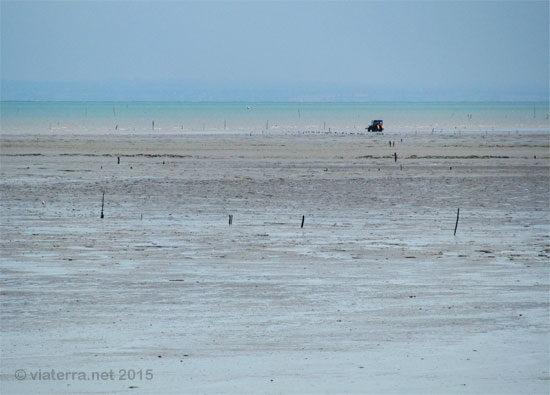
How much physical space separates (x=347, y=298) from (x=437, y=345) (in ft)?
9.02

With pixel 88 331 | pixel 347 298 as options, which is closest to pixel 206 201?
pixel 347 298

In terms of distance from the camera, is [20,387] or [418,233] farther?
[418,233]

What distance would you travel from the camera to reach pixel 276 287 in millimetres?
13961

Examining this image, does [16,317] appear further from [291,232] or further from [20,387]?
[291,232]

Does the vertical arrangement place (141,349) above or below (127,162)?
below

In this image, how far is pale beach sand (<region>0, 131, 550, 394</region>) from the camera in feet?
31.5

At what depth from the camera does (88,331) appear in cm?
1107

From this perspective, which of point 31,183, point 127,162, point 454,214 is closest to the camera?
point 454,214

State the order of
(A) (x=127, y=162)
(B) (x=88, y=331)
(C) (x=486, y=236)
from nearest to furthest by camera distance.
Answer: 1. (B) (x=88, y=331)
2. (C) (x=486, y=236)
3. (A) (x=127, y=162)

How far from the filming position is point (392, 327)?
37.7 ft

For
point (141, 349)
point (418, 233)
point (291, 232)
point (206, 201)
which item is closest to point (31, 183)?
point (206, 201)

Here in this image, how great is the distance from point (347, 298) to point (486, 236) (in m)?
7.68

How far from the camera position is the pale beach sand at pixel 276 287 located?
31.5 feet

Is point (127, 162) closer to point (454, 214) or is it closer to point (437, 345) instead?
point (454, 214)
